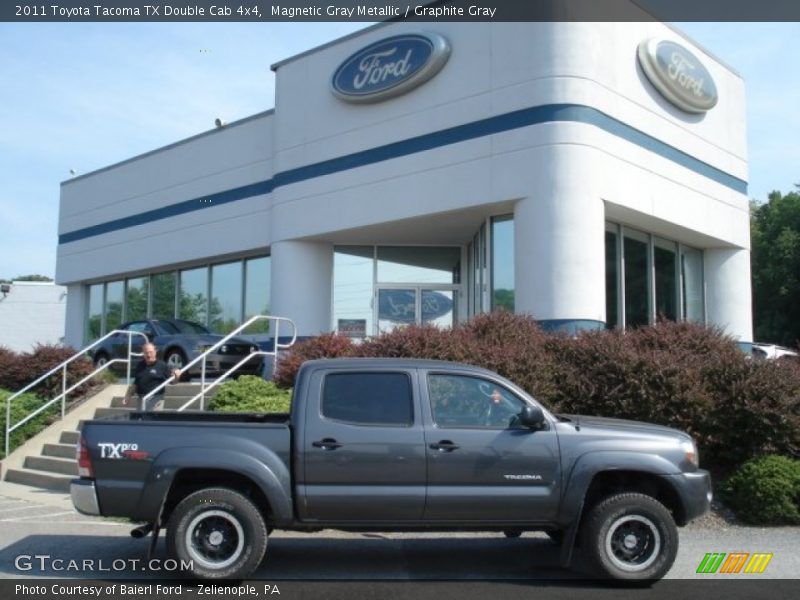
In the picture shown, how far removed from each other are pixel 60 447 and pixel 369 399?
823cm

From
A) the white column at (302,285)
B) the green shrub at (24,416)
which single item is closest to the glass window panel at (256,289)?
the white column at (302,285)

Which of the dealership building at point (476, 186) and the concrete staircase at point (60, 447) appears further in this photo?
the dealership building at point (476, 186)

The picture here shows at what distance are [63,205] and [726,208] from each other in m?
19.6

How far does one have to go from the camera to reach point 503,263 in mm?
16188

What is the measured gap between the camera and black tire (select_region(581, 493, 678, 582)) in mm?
6809

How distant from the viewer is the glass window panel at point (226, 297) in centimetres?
2177

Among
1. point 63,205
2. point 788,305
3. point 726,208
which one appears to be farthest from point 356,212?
point 788,305

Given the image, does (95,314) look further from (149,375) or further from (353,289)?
(149,375)

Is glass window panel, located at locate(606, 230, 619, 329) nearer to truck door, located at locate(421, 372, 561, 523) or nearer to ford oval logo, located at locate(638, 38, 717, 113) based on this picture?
ford oval logo, located at locate(638, 38, 717, 113)

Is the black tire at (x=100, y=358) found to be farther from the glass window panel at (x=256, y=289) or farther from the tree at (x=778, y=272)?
the tree at (x=778, y=272)

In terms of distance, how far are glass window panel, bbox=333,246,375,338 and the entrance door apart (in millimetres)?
275

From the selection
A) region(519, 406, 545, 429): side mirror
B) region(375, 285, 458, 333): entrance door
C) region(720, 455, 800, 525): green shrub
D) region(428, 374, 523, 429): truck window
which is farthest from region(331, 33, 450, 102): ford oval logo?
region(519, 406, 545, 429): side mirror

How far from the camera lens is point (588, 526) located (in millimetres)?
6898

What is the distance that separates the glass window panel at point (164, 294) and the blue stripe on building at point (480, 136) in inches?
105
